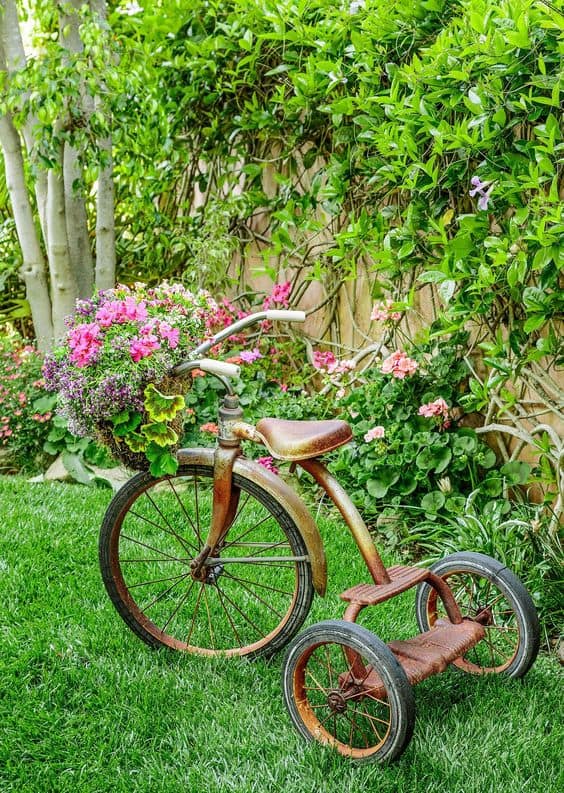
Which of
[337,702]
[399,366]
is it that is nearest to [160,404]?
[337,702]

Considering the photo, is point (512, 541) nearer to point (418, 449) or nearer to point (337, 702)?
point (418, 449)

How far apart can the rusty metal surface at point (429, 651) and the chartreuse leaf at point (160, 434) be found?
86 centimetres

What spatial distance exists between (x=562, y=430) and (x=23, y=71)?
320 centimetres

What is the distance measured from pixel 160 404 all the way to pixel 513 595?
1203mm

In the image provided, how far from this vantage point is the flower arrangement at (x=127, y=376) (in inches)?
89.7

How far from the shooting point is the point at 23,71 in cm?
400

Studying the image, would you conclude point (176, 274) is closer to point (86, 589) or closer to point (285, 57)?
point (285, 57)

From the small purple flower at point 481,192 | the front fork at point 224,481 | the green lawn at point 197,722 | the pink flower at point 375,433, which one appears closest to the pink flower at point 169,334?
the front fork at point 224,481

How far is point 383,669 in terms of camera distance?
193 cm

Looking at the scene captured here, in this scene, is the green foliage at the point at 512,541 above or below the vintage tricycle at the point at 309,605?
below

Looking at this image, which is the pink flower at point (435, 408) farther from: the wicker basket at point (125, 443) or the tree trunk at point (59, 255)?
the tree trunk at point (59, 255)

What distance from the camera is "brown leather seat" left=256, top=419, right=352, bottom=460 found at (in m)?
2.17

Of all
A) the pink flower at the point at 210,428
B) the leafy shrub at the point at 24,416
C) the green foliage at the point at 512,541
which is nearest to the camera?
the green foliage at the point at 512,541

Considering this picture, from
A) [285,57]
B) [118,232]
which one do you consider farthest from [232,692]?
[118,232]
